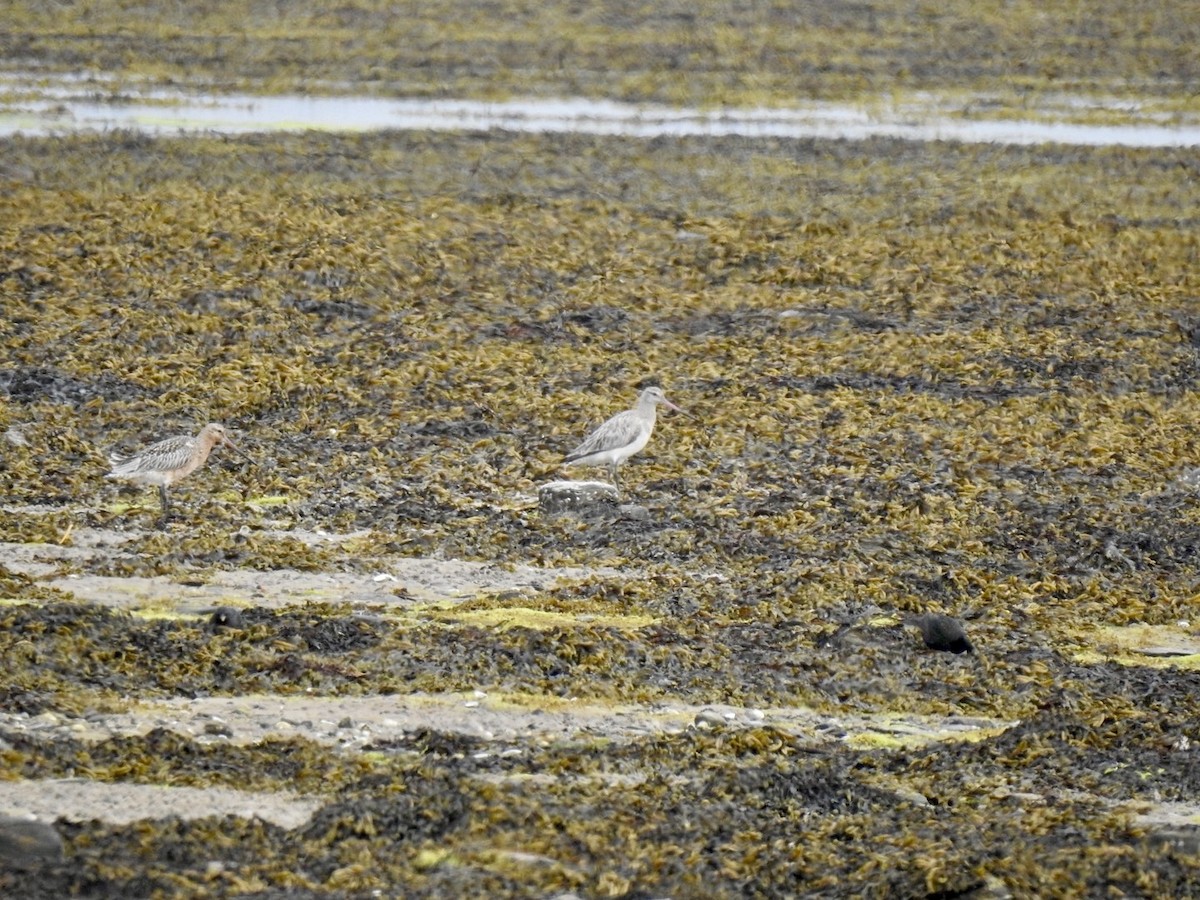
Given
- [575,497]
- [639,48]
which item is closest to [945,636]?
[575,497]

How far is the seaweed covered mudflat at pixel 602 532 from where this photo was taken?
6.78 meters

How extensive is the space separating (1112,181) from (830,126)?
426 cm

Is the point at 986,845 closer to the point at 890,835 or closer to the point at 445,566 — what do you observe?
the point at 890,835

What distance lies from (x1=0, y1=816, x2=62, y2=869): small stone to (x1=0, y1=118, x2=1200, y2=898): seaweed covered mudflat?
4cm

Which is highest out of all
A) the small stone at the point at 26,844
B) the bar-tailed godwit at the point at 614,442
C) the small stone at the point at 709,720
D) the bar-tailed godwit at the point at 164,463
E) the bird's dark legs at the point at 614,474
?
the small stone at the point at 26,844

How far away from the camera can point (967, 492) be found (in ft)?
37.9

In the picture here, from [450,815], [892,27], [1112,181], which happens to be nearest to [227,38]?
[892,27]

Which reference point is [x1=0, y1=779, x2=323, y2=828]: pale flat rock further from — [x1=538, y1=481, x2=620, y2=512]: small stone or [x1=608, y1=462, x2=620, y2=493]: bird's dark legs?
[x1=608, y1=462, x2=620, y2=493]: bird's dark legs

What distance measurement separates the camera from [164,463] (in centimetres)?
1067

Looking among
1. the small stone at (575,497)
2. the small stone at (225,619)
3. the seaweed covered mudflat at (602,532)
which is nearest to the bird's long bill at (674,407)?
the seaweed covered mudflat at (602,532)

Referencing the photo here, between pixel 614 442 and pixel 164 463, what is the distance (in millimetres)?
2533

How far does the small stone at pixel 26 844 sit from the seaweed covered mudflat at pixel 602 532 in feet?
0.14

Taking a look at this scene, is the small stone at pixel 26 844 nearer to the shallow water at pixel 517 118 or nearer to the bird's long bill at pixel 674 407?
the bird's long bill at pixel 674 407

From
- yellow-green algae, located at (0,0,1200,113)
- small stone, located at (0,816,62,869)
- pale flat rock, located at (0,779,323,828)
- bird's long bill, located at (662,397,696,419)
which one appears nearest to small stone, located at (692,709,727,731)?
pale flat rock, located at (0,779,323,828)
